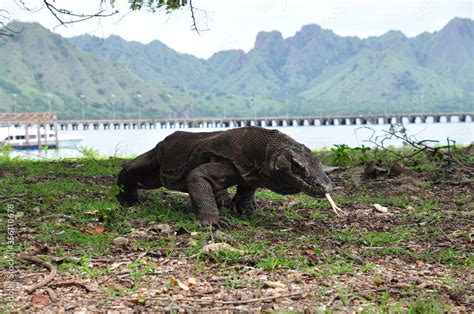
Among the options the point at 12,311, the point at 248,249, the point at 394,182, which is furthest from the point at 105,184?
the point at 12,311

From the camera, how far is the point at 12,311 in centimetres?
299

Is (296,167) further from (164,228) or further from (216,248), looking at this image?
(216,248)

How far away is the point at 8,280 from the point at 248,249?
1.55 meters

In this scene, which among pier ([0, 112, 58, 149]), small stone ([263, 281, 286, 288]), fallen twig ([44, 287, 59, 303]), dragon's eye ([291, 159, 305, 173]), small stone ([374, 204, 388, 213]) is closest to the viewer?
fallen twig ([44, 287, 59, 303])

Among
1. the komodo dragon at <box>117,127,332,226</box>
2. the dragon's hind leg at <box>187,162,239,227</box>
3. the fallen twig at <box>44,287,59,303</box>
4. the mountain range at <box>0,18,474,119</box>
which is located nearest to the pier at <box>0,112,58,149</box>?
the komodo dragon at <box>117,127,332,226</box>

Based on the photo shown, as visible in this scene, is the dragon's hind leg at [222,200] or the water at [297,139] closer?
the dragon's hind leg at [222,200]

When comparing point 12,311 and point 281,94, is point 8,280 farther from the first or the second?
point 281,94

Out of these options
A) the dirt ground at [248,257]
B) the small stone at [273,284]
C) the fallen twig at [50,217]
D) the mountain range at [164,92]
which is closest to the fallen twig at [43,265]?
the dirt ground at [248,257]

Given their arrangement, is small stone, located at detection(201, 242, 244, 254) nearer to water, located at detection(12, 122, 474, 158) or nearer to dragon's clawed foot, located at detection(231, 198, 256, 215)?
dragon's clawed foot, located at detection(231, 198, 256, 215)

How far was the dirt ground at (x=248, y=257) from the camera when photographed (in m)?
3.23

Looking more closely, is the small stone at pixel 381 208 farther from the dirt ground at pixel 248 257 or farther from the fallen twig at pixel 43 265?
the fallen twig at pixel 43 265

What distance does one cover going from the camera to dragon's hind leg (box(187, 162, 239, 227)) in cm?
528

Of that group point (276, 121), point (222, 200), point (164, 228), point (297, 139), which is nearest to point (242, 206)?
point (222, 200)

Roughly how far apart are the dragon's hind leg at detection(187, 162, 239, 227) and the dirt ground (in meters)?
0.18
